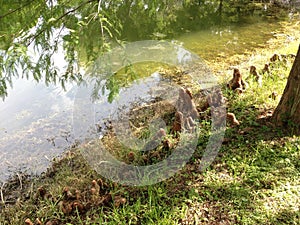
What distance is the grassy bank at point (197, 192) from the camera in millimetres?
2652

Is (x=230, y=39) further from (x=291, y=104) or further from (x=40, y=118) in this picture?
(x=40, y=118)

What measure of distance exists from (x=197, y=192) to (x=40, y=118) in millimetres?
3194

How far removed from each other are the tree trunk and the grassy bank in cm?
12

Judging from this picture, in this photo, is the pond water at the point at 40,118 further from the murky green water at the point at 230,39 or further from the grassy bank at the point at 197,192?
the grassy bank at the point at 197,192

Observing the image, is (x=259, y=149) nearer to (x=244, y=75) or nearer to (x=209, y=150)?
(x=209, y=150)

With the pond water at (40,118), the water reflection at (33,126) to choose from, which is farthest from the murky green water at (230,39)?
the water reflection at (33,126)

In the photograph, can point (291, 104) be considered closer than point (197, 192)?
No

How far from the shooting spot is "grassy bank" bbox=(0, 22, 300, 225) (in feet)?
8.70

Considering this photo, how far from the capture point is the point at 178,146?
343 cm

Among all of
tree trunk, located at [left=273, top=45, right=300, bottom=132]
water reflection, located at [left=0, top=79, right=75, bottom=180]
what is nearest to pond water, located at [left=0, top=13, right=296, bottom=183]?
water reflection, located at [left=0, top=79, right=75, bottom=180]

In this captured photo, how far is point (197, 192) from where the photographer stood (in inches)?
113

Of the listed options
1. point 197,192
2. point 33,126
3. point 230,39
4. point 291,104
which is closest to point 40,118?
point 33,126

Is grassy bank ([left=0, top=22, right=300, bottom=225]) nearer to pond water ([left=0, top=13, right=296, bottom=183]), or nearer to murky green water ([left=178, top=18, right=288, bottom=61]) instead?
pond water ([left=0, top=13, right=296, bottom=183])

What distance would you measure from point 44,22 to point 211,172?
2493mm
